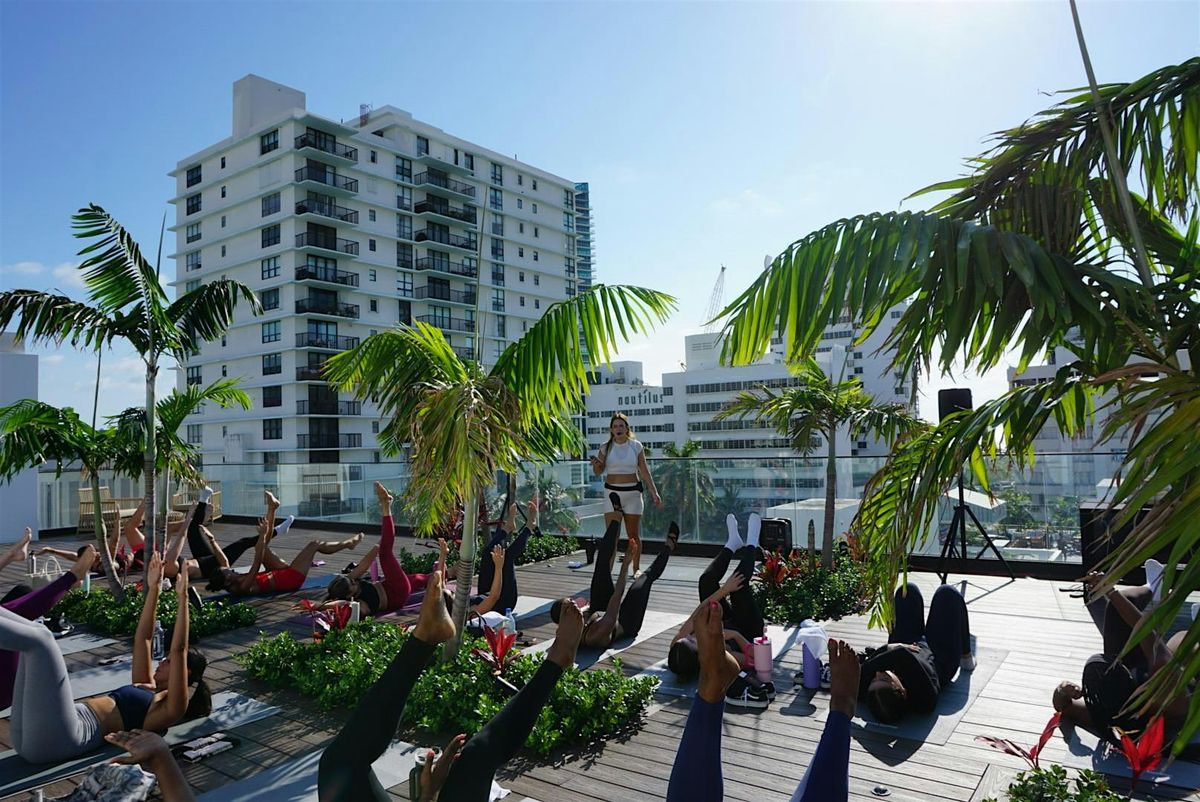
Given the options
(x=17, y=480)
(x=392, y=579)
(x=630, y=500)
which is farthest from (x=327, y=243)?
(x=392, y=579)

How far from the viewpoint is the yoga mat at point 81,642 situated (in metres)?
6.95

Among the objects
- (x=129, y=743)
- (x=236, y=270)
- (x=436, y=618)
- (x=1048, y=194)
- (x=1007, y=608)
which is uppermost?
(x=236, y=270)

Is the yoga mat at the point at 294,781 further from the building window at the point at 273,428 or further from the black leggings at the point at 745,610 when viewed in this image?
the building window at the point at 273,428

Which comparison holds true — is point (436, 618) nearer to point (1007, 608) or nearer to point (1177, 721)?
point (1177, 721)

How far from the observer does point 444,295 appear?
210 feet

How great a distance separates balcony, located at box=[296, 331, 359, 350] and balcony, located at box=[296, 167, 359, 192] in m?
10.6

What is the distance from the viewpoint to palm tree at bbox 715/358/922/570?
8406mm

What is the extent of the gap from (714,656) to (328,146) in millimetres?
59980

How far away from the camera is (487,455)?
5035 mm

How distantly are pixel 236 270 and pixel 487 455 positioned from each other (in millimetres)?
58126

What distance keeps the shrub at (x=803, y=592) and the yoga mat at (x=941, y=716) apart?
5.28 feet

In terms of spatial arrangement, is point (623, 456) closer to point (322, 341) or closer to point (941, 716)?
point (941, 716)

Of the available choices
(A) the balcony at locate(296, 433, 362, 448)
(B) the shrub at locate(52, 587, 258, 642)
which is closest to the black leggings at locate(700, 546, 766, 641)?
(B) the shrub at locate(52, 587, 258, 642)

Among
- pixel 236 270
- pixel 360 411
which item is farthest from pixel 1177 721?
pixel 236 270
